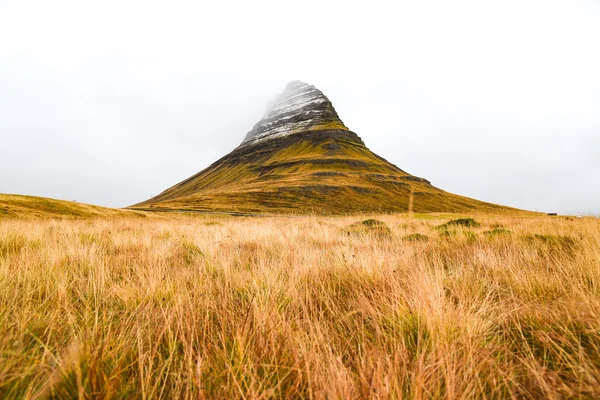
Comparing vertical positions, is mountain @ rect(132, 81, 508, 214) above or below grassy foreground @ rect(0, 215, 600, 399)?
above

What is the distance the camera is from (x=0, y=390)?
0.85 m

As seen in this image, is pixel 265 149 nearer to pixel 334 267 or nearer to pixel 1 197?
pixel 1 197

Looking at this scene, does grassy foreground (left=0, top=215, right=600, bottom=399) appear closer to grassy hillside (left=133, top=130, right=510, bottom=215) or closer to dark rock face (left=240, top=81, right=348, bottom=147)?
grassy hillside (left=133, top=130, right=510, bottom=215)

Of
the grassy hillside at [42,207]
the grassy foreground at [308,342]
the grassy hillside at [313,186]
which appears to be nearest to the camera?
the grassy foreground at [308,342]

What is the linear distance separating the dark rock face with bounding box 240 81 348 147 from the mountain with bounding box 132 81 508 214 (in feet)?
1.79

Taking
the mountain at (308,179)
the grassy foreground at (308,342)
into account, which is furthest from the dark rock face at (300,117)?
the grassy foreground at (308,342)

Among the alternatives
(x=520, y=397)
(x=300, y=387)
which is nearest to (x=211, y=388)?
(x=300, y=387)

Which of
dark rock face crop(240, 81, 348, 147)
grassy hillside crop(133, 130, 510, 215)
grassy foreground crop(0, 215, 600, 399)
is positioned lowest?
grassy foreground crop(0, 215, 600, 399)

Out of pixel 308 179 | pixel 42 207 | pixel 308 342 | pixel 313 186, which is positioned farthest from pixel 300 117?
pixel 308 342

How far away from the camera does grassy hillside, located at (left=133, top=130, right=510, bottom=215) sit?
54.5 meters

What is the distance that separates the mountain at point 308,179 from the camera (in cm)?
5569

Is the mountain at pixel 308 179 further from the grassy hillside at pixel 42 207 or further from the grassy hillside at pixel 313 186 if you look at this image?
the grassy hillside at pixel 42 207

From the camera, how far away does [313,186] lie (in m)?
63.1

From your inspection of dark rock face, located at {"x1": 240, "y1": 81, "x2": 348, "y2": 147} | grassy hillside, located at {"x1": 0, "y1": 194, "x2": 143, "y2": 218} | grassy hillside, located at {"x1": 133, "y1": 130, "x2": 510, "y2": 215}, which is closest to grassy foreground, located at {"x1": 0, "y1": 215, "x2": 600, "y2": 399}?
grassy hillside, located at {"x1": 0, "y1": 194, "x2": 143, "y2": 218}
